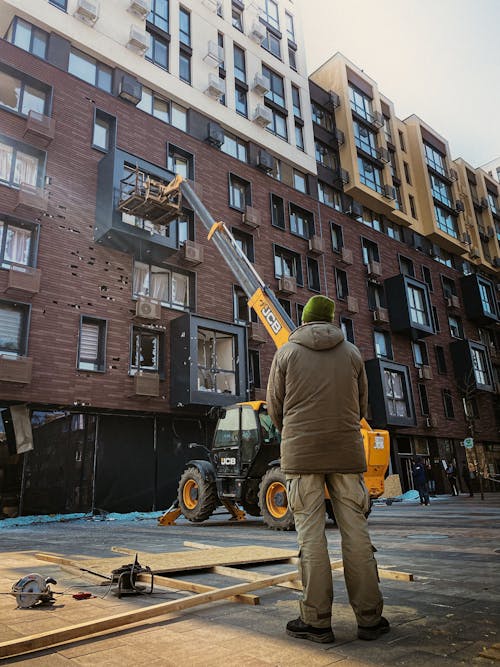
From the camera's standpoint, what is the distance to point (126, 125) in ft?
68.6

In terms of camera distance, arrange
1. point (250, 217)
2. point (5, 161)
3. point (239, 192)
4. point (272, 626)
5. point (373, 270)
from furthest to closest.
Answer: point (373, 270) → point (239, 192) → point (250, 217) → point (5, 161) → point (272, 626)

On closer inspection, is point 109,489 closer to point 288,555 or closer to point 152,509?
point 152,509

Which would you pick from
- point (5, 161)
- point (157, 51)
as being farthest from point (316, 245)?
point (5, 161)

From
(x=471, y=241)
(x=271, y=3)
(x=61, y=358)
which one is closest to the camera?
(x=61, y=358)

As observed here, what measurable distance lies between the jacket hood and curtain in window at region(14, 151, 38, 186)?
1711 centimetres

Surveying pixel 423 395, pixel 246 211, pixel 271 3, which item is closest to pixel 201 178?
pixel 246 211

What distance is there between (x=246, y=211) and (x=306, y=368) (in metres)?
Answer: 22.5

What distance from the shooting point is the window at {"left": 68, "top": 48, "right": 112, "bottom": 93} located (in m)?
20.2

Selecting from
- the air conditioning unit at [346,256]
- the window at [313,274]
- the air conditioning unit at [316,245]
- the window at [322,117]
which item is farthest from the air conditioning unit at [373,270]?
the window at [322,117]

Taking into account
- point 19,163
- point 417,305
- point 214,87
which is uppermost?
point 214,87

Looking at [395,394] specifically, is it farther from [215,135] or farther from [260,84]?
[260,84]

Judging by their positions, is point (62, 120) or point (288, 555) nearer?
point (288, 555)

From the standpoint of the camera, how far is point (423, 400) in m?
32.3

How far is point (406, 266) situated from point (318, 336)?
1369 inches
